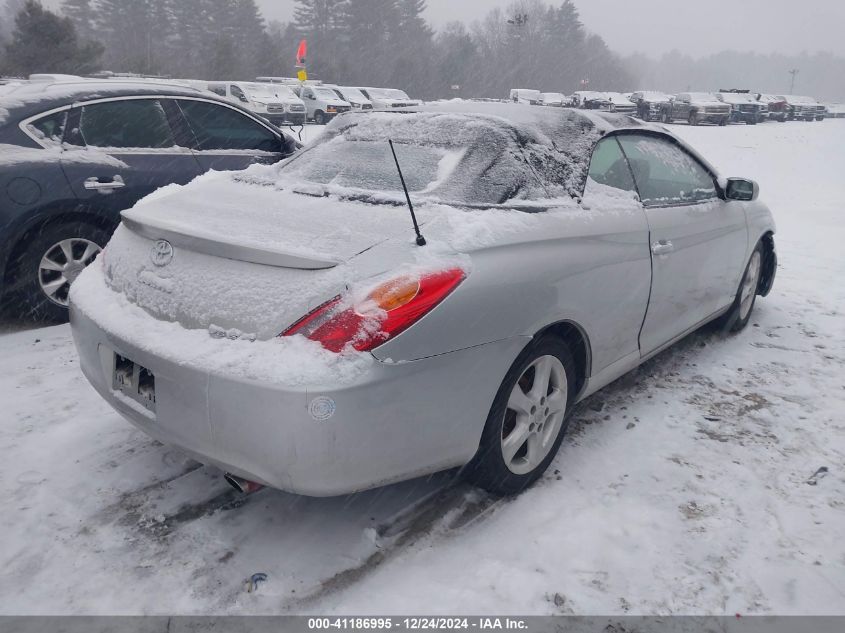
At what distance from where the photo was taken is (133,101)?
4945 millimetres

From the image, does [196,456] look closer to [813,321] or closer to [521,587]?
[521,587]

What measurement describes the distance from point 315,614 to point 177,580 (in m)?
0.50

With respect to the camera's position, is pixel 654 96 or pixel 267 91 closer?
pixel 267 91

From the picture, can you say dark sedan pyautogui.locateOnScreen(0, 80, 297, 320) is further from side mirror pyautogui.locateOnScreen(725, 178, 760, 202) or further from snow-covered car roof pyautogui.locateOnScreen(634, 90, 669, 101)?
snow-covered car roof pyautogui.locateOnScreen(634, 90, 669, 101)

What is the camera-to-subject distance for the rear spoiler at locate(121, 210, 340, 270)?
7.13ft

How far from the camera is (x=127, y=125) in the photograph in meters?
4.91

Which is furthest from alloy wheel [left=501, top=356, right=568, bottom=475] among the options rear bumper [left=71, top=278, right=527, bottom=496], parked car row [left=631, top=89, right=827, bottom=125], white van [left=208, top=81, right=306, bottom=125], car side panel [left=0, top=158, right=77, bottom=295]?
parked car row [left=631, top=89, right=827, bottom=125]

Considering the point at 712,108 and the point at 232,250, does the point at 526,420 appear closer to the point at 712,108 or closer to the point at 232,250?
the point at 232,250

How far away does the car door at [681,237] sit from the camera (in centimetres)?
350

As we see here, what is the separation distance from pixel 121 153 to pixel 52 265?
94cm

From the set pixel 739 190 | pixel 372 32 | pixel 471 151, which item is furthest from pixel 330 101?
pixel 372 32

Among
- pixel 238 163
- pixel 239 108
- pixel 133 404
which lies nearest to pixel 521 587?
pixel 133 404

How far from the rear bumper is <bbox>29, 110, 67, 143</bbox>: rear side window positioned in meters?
2.72

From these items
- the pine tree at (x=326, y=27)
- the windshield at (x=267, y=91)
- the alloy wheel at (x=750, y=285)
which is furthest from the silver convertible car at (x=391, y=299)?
the pine tree at (x=326, y=27)
